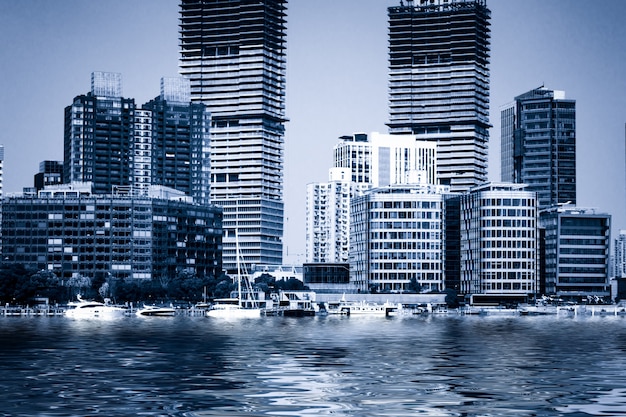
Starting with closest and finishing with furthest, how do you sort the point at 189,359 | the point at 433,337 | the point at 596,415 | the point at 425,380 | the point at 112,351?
the point at 596,415, the point at 425,380, the point at 189,359, the point at 112,351, the point at 433,337

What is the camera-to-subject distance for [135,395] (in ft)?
225

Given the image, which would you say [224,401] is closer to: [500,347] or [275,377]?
[275,377]

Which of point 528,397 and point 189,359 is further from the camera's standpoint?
point 189,359

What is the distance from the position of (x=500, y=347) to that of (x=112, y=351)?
43185mm

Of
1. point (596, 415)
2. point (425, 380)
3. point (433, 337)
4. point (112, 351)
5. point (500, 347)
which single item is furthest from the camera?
point (433, 337)

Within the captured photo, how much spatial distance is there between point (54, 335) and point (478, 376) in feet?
277

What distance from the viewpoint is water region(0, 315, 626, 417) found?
6278 cm

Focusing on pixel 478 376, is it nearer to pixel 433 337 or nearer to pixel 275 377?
pixel 275 377

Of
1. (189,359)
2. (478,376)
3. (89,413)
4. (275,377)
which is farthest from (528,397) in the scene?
(189,359)

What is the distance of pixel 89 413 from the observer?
198 feet

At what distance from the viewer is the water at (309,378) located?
6278 centimetres

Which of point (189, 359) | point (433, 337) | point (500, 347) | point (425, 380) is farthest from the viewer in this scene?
point (433, 337)

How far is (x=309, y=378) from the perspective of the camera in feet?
263

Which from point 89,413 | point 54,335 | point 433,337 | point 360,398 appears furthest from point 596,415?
point 54,335
